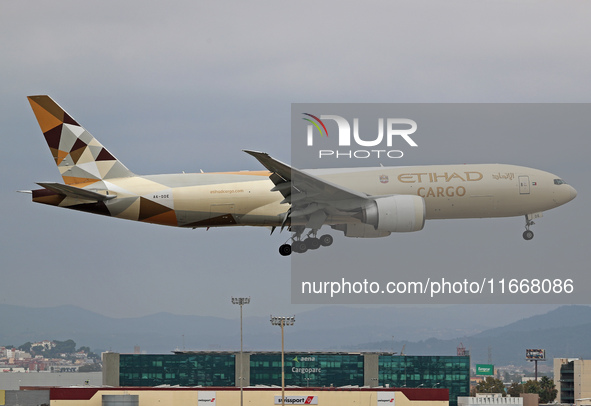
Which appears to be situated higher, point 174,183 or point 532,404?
point 174,183

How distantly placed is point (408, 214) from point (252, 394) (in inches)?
2089

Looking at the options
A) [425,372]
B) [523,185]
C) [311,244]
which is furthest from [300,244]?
[425,372]

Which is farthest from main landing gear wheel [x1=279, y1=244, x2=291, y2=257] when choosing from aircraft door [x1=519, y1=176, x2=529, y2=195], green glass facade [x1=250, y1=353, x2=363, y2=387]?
green glass facade [x1=250, y1=353, x2=363, y2=387]

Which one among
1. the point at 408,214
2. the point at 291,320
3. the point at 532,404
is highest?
the point at 408,214

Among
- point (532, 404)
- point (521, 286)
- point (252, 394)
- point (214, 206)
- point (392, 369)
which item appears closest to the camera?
point (521, 286)

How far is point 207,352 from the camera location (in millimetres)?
188750

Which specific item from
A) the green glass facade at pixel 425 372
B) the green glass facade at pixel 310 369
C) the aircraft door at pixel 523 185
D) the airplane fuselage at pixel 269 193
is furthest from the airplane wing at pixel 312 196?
the green glass facade at pixel 310 369

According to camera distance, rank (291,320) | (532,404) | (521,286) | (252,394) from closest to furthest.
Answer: (521,286) < (291,320) < (252,394) < (532,404)

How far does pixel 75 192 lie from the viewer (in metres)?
76.6

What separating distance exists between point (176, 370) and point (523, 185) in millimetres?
115584

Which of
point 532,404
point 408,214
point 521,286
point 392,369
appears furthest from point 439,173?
point 392,369

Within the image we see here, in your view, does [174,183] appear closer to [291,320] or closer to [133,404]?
[291,320]

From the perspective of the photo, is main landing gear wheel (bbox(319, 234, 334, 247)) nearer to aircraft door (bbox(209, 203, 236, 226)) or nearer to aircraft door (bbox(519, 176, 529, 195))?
aircraft door (bbox(209, 203, 236, 226))

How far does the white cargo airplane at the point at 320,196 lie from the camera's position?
76.6 m
